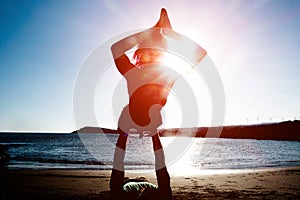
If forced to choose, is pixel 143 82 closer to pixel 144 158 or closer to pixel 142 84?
pixel 142 84

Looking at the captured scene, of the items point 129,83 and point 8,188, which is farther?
point 8,188

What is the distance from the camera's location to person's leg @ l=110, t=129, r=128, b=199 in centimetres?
454

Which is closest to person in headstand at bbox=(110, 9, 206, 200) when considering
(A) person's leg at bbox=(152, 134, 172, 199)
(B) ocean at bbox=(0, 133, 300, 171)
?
(A) person's leg at bbox=(152, 134, 172, 199)

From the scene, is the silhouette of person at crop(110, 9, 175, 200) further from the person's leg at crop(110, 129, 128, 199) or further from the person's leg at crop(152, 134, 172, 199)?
the person's leg at crop(152, 134, 172, 199)

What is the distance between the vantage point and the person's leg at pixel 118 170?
4535mm

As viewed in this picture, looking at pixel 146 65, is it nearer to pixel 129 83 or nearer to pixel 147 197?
pixel 129 83

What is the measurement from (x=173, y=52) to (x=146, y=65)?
47cm

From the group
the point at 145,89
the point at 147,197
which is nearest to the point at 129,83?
the point at 145,89

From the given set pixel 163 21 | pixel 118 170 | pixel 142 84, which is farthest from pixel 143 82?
pixel 118 170

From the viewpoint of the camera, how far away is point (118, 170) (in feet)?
14.9

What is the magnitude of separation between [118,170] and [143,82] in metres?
1.54

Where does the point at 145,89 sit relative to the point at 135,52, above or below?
below

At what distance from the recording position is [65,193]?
340 inches

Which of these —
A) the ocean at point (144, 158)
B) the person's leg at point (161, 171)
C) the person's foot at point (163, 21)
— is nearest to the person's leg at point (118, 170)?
the person's leg at point (161, 171)
